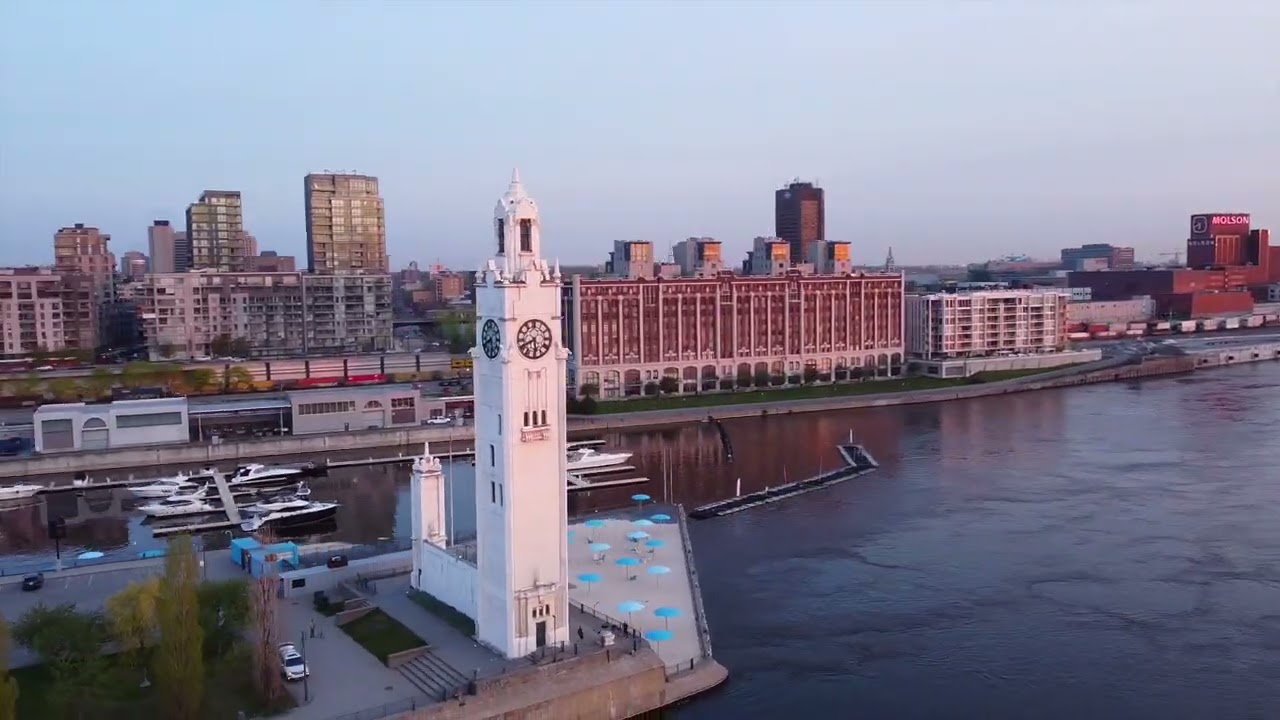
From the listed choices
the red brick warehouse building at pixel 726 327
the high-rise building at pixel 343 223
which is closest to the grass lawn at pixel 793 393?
the red brick warehouse building at pixel 726 327

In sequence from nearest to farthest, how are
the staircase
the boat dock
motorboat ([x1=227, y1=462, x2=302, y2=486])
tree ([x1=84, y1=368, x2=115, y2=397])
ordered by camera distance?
the staircase → the boat dock → motorboat ([x1=227, y1=462, x2=302, y2=486]) → tree ([x1=84, y1=368, x2=115, y2=397])

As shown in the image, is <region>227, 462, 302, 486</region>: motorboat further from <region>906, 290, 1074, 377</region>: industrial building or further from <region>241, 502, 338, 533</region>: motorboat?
<region>906, 290, 1074, 377</region>: industrial building

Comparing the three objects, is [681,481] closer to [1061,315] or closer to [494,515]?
[494,515]

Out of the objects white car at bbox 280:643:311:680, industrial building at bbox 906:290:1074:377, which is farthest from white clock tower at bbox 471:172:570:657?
industrial building at bbox 906:290:1074:377

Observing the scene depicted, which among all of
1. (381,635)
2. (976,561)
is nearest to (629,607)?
(381,635)

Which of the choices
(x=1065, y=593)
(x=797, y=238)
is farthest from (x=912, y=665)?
(x=797, y=238)

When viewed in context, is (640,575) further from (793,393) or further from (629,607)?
(793,393)

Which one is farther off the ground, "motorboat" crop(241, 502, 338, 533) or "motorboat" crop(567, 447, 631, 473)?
"motorboat" crop(567, 447, 631, 473)
